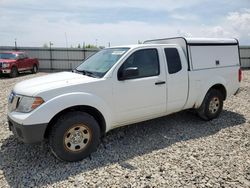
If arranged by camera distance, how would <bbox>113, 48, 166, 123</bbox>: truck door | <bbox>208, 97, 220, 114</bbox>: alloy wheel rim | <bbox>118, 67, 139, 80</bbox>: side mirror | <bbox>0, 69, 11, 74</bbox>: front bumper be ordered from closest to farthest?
<bbox>118, 67, 139, 80</bbox>: side mirror, <bbox>113, 48, 166, 123</bbox>: truck door, <bbox>208, 97, 220, 114</bbox>: alloy wheel rim, <bbox>0, 69, 11, 74</bbox>: front bumper

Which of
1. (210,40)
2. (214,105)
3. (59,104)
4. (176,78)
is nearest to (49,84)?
(59,104)

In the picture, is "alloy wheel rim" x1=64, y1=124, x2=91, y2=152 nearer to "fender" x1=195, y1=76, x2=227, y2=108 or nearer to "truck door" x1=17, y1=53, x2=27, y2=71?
"fender" x1=195, y1=76, x2=227, y2=108

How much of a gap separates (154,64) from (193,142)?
5.57ft

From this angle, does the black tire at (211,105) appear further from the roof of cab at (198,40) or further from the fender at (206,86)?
the roof of cab at (198,40)

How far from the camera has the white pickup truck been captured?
11.9 feet

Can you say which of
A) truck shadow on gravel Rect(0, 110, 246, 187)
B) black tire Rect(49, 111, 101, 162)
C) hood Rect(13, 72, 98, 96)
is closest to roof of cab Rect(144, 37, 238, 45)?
truck shadow on gravel Rect(0, 110, 246, 187)

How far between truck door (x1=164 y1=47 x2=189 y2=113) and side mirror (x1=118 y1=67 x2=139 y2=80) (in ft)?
3.01

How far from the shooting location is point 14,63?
51.4ft

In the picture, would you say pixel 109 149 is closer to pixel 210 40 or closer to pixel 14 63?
pixel 210 40

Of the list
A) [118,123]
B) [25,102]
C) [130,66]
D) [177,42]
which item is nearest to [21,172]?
[25,102]

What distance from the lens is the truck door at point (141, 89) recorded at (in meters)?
4.21

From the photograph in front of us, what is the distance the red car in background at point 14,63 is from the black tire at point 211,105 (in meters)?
13.3

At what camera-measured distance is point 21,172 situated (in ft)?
12.0

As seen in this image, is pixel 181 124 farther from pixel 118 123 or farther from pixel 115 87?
pixel 115 87
